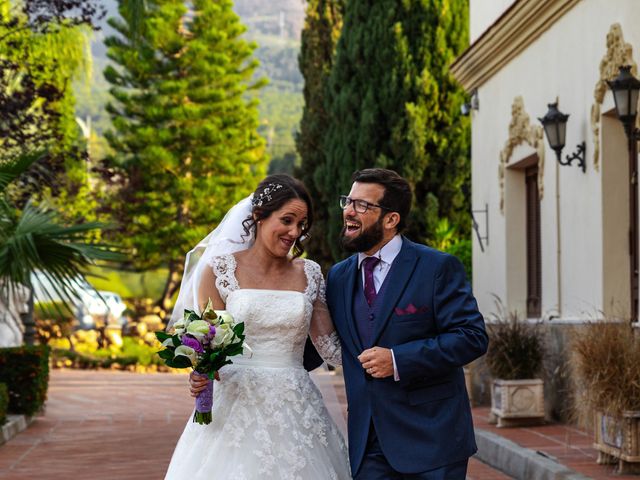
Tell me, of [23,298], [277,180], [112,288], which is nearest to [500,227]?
[23,298]

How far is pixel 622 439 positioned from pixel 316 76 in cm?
2460

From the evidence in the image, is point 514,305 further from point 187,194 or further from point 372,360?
point 187,194

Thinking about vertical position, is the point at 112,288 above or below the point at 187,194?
below

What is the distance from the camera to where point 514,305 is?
679 inches

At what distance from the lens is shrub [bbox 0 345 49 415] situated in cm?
1446

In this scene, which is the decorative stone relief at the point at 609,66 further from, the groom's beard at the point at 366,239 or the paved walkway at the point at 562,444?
the groom's beard at the point at 366,239

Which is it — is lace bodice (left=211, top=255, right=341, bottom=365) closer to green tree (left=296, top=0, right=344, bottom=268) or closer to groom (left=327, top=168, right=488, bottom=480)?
groom (left=327, top=168, right=488, bottom=480)

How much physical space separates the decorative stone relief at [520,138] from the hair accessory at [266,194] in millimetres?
9964

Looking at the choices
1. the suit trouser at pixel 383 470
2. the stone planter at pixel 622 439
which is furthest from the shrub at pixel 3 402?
the suit trouser at pixel 383 470

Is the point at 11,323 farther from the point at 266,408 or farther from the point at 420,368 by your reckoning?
the point at 420,368

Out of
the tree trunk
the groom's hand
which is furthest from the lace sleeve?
the tree trunk

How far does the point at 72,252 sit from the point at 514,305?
7186 mm

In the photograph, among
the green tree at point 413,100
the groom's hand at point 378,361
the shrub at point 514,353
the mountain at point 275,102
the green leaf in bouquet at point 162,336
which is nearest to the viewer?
the groom's hand at point 378,361

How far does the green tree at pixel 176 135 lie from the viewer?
137ft
